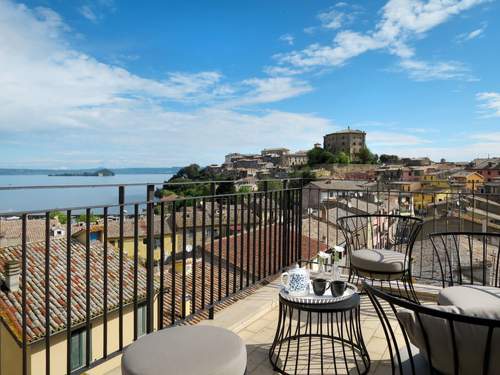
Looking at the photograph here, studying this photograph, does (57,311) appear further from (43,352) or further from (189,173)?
(189,173)

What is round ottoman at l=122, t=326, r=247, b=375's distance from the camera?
3.89ft

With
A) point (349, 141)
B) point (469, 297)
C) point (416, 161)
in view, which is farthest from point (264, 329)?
point (349, 141)

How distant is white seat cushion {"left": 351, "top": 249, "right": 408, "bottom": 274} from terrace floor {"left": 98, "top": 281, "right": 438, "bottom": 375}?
47 centimetres

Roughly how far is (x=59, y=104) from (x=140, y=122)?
15.4 meters

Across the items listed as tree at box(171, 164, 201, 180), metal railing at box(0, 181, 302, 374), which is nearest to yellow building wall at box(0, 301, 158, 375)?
metal railing at box(0, 181, 302, 374)

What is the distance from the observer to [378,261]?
8.93ft

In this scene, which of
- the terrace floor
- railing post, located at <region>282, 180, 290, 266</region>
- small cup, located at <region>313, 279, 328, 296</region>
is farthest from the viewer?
railing post, located at <region>282, 180, 290, 266</region>

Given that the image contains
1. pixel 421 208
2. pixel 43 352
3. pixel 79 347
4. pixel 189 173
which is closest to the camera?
pixel 43 352

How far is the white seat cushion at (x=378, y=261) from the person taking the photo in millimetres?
2697

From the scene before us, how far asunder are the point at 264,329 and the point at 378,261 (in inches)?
43.0

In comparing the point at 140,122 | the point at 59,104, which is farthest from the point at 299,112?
the point at 59,104

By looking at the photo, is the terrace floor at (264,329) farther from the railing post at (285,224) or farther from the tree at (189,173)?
the tree at (189,173)

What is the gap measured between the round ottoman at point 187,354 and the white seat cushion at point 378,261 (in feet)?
5.52

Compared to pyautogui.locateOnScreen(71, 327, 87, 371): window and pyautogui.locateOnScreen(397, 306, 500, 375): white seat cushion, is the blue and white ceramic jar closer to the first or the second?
pyautogui.locateOnScreen(397, 306, 500, 375): white seat cushion
